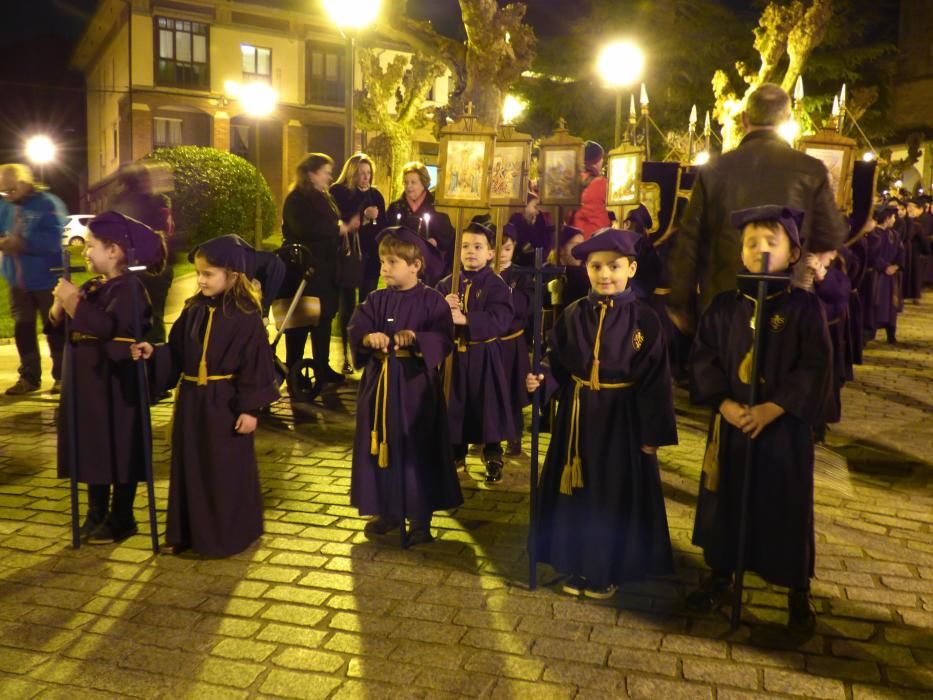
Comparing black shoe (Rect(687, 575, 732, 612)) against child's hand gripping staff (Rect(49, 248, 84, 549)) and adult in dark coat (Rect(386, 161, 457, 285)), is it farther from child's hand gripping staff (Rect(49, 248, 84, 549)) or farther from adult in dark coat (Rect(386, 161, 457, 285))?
adult in dark coat (Rect(386, 161, 457, 285))

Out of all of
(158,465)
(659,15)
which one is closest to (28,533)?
(158,465)

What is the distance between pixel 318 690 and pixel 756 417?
2.14 m

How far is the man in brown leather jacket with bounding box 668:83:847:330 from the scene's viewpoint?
5.29 m

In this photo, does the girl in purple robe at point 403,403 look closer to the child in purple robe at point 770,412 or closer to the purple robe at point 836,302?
the child in purple robe at point 770,412

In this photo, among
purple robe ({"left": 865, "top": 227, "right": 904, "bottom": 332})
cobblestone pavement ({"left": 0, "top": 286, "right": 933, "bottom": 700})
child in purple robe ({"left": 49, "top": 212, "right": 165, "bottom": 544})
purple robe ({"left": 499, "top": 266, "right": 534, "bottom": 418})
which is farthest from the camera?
purple robe ({"left": 865, "top": 227, "right": 904, "bottom": 332})

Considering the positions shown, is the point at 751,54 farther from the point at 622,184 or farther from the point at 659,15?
the point at 622,184

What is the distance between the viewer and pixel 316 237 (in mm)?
8961

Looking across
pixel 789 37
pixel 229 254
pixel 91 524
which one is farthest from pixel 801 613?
pixel 789 37

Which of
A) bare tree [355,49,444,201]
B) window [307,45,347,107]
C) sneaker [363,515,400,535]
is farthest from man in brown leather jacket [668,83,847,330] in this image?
window [307,45,347,107]

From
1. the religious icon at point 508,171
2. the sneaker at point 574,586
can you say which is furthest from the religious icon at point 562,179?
the sneaker at point 574,586

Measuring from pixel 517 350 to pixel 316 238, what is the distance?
2951 millimetres

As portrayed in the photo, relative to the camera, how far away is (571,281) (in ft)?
27.6

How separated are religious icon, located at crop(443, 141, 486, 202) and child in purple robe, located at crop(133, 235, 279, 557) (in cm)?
259

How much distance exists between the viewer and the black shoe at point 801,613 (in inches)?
164
